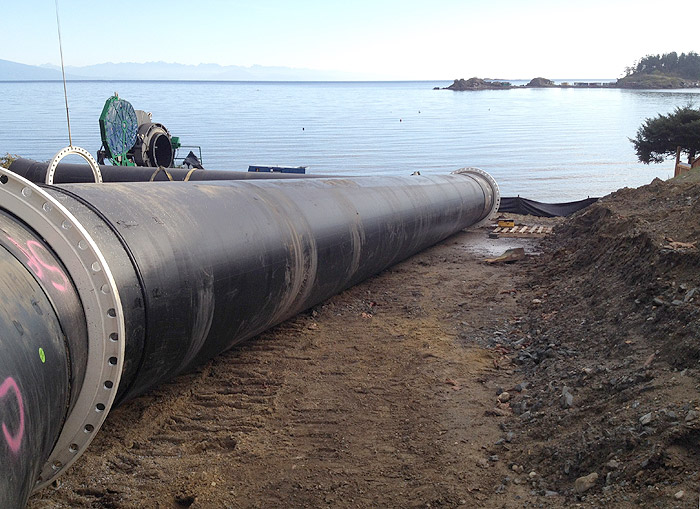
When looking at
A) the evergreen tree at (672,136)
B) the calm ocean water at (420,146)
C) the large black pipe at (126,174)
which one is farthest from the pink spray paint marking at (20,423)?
the evergreen tree at (672,136)

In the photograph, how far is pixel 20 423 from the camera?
2.92 metres

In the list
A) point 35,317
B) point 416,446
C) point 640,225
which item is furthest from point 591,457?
point 640,225

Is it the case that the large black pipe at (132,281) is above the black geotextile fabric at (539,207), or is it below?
above

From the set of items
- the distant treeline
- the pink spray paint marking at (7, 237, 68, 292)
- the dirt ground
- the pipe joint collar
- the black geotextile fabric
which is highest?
the distant treeline

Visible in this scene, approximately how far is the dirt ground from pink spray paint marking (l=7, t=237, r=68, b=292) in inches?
68.5

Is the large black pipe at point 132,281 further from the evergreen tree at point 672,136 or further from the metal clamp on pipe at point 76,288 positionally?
the evergreen tree at point 672,136

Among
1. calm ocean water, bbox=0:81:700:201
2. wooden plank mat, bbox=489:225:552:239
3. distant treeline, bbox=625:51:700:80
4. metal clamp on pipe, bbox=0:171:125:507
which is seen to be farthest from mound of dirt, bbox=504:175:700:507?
distant treeline, bbox=625:51:700:80

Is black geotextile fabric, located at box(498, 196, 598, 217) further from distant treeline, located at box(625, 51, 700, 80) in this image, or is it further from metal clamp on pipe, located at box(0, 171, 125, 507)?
distant treeline, located at box(625, 51, 700, 80)

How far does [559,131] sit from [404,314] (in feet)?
171

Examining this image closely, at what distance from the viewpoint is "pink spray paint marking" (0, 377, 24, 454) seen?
279 cm

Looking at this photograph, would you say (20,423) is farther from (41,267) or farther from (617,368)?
(617,368)

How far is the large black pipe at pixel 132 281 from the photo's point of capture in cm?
324

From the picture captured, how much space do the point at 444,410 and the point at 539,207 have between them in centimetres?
Answer: 1369

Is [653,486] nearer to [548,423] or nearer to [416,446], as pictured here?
[548,423]
